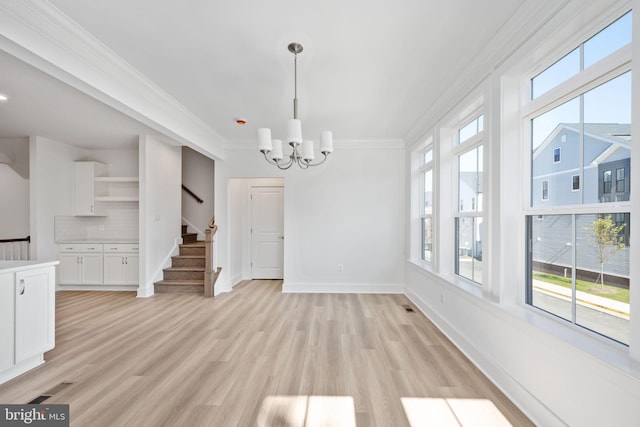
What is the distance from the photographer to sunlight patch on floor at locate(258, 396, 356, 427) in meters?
1.82

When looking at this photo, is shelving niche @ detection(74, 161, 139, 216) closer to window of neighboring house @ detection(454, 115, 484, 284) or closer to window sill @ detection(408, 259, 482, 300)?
window sill @ detection(408, 259, 482, 300)

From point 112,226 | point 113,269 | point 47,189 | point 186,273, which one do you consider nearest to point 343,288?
point 186,273

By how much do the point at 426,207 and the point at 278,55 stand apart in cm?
317

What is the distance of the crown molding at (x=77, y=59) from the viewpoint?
181 cm

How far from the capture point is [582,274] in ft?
5.53

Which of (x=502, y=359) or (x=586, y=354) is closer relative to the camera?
(x=586, y=354)

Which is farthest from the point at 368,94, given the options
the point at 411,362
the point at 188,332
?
the point at 188,332

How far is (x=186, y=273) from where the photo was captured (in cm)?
521

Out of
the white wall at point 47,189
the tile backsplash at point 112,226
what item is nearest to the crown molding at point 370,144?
the tile backsplash at point 112,226

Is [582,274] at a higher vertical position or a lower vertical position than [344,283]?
higher

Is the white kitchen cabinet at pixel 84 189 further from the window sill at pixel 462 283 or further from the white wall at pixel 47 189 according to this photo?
the window sill at pixel 462 283

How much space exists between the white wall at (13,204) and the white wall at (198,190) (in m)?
2.65

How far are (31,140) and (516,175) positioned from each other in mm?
7073

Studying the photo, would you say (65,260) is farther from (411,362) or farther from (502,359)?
(502,359)
